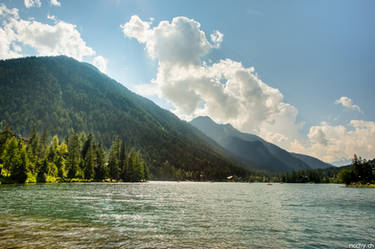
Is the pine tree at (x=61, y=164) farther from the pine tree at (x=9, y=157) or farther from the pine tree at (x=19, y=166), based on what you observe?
the pine tree at (x=9, y=157)

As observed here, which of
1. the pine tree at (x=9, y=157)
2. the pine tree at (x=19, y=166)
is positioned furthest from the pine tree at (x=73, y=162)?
the pine tree at (x=9, y=157)

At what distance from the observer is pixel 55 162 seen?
138875mm

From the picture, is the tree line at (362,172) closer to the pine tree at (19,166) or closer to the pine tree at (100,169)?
the pine tree at (100,169)

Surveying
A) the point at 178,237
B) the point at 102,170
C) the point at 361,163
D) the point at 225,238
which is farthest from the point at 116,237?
the point at 361,163

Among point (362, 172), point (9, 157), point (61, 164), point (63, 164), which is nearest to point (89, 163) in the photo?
point (63, 164)

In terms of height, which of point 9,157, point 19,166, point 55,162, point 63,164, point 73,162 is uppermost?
point 9,157

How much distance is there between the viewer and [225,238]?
2209 cm

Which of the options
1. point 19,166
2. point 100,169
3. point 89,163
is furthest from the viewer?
point 100,169

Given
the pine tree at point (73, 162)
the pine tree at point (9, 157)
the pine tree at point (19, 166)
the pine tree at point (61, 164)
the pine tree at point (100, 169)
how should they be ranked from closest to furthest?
the pine tree at point (9, 157) < the pine tree at point (19, 166) < the pine tree at point (61, 164) < the pine tree at point (73, 162) < the pine tree at point (100, 169)

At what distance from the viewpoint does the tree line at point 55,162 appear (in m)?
102

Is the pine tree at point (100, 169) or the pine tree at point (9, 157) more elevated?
the pine tree at point (9, 157)

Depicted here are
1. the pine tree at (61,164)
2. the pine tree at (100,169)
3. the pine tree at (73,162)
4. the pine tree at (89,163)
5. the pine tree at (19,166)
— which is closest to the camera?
the pine tree at (19,166)

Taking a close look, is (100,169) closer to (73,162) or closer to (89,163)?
(89,163)

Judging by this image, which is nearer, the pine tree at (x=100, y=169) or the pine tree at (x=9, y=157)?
the pine tree at (x=9, y=157)
